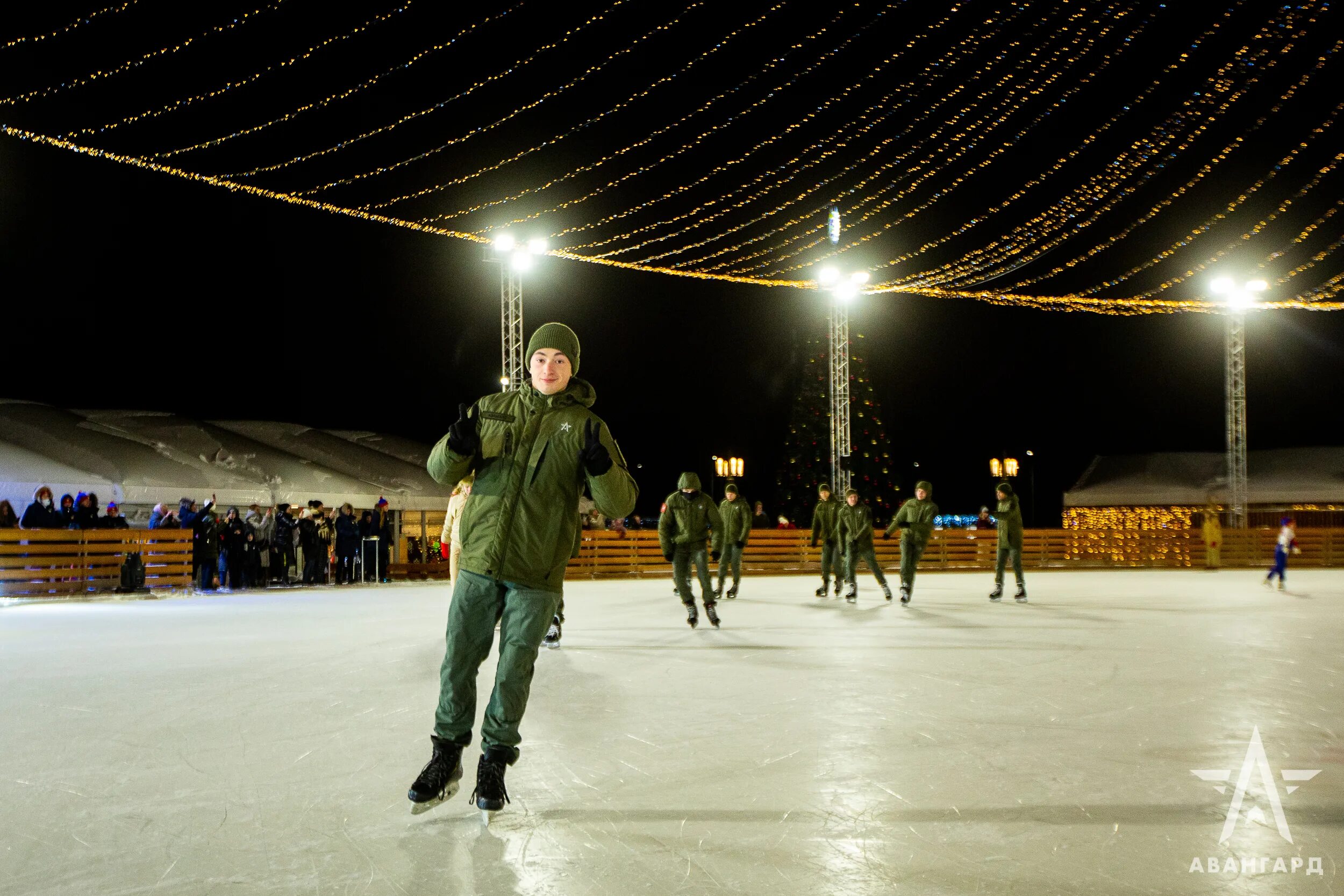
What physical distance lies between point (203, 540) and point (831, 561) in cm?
949

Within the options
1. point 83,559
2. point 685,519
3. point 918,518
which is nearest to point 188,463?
point 83,559

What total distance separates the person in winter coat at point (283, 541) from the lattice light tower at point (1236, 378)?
18.6 meters

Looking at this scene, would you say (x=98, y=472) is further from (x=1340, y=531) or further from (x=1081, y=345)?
(x=1081, y=345)

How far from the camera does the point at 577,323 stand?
31.0 meters

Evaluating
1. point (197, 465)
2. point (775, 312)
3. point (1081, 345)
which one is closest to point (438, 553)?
point (197, 465)

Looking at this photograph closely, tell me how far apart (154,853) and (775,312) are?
3424 cm

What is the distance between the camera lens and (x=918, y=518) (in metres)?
11.7

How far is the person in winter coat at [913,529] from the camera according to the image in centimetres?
1174

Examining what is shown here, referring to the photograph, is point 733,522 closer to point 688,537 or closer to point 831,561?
point 831,561

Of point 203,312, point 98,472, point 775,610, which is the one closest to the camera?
point 775,610

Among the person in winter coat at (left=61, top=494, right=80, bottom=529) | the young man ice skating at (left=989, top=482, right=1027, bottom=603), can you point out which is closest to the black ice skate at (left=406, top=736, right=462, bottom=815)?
the young man ice skating at (left=989, top=482, right=1027, bottom=603)

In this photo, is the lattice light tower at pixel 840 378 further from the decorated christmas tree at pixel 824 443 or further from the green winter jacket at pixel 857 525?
the green winter jacket at pixel 857 525

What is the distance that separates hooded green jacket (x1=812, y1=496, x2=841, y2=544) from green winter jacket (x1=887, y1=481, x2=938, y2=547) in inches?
64.8

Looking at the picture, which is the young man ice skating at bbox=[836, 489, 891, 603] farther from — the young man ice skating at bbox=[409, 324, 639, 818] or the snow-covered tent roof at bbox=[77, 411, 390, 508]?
the snow-covered tent roof at bbox=[77, 411, 390, 508]
